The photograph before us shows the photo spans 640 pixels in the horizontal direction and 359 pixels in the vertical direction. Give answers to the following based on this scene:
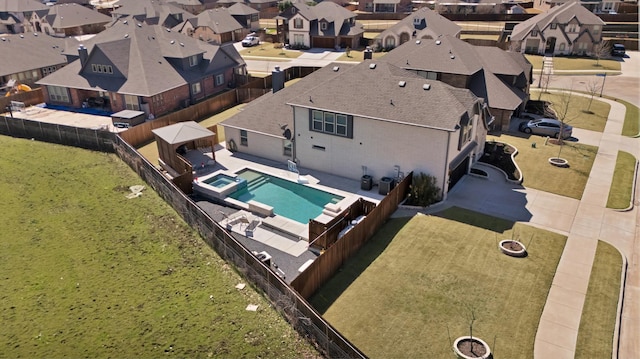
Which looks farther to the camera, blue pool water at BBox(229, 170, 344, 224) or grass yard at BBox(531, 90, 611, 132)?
grass yard at BBox(531, 90, 611, 132)

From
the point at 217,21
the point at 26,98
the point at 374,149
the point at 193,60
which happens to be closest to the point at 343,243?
the point at 374,149

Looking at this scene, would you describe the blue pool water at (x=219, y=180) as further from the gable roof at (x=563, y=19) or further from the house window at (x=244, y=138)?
the gable roof at (x=563, y=19)

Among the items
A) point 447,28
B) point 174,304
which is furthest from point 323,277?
point 447,28

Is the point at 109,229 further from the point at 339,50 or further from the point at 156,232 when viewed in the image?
the point at 339,50

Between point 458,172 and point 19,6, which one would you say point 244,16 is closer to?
point 19,6

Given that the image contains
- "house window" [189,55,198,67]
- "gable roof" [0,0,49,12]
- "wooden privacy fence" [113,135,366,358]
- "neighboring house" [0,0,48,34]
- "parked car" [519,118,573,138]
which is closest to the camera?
"wooden privacy fence" [113,135,366,358]

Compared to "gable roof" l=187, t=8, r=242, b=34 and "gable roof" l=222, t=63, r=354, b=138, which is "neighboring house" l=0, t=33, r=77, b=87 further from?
"gable roof" l=222, t=63, r=354, b=138

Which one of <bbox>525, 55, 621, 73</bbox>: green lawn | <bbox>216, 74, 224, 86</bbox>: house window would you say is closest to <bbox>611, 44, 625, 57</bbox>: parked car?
<bbox>525, 55, 621, 73</bbox>: green lawn
